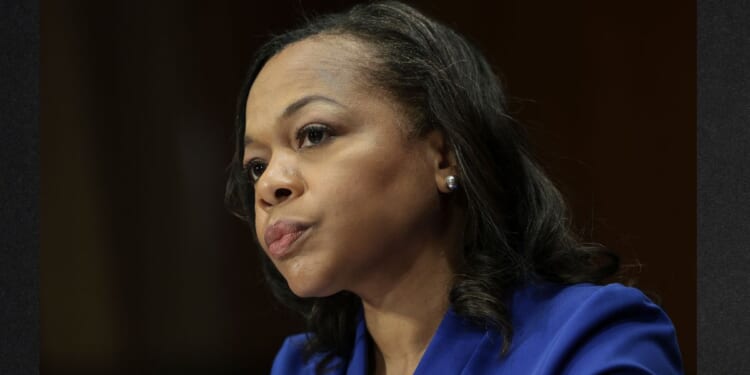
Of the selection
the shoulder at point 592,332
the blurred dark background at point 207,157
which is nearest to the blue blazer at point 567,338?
the shoulder at point 592,332

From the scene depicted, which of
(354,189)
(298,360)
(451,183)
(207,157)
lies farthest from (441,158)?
(207,157)

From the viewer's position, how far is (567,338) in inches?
45.7

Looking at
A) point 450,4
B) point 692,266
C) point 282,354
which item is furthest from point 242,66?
point 692,266

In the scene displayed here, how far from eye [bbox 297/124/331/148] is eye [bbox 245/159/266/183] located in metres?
0.10

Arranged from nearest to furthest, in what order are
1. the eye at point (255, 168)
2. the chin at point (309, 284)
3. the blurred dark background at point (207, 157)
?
the chin at point (309, 284) → the eye at point (255, 168) → the blurred dark background at point (207, 157)

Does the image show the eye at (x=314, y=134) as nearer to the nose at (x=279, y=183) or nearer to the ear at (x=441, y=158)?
the nose at (x=279, y=183)

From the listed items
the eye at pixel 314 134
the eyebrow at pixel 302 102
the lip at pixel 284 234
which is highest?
the eyebrow at pixel 302 102

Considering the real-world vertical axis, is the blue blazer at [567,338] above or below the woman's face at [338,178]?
below

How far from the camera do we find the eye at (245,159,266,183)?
4.42 feet

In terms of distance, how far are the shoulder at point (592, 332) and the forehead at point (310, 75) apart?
35 centimetres

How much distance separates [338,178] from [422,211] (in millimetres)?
124

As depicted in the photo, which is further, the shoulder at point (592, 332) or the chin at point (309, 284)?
the chin at point (309, 284)

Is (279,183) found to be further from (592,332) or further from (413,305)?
(592,332)

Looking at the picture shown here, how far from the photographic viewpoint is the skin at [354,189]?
1229 millimetres
